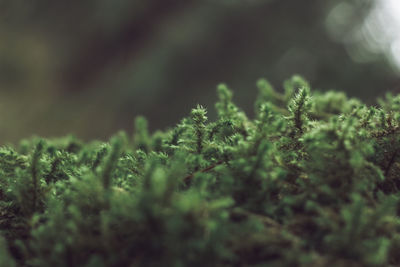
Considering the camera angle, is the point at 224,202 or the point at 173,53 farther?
the point at 173,53

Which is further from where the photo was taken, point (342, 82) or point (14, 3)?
point (14, 3)

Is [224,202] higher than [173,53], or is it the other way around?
[173,53]

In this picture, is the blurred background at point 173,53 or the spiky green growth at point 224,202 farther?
the blurred background at point 173,53

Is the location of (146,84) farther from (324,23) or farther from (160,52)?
(324,23)

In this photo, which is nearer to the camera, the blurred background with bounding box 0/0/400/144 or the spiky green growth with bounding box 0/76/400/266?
the spiky green growth with bounding box 0/76/400/266

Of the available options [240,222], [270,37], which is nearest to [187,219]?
[240,222]
